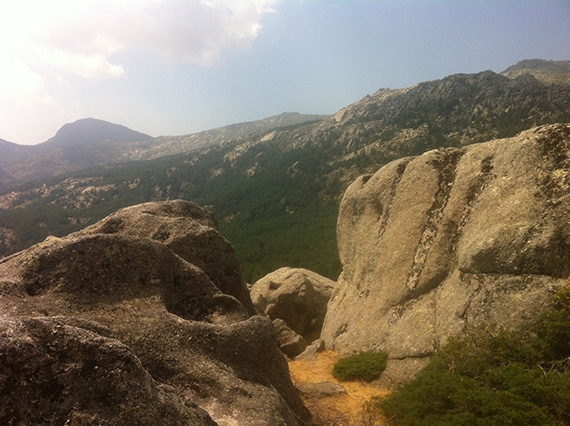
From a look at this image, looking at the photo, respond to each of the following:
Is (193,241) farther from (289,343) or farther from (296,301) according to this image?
(296,301)

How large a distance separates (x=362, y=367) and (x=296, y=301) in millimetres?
9538

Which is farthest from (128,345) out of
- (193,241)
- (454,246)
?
(454,246)

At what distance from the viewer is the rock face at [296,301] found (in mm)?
21484

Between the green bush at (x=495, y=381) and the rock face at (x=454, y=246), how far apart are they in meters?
0.59

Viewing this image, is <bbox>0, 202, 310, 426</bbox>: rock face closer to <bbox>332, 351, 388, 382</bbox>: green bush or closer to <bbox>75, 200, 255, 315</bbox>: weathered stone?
<bbox>75, 200, 255, 315</bbox>: weathered stone

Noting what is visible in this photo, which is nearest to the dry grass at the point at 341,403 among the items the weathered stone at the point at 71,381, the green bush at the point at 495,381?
the green bush at the point at 495,381

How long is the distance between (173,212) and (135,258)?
512 cm

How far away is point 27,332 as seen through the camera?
11.7ft

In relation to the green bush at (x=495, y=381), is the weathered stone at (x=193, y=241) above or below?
above

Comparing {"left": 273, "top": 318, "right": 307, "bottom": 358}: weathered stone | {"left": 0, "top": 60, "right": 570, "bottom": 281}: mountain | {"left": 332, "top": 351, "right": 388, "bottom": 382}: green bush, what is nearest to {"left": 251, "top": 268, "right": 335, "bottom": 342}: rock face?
{"left": 273, "top": 318, "right": 307, "bottom": 358}: weathered stone

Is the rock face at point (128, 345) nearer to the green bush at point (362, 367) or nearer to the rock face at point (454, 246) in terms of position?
the green bush at point (362, 367)

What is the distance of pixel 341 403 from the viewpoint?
10117 millimetres

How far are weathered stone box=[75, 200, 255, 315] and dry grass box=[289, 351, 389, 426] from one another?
3.41 m

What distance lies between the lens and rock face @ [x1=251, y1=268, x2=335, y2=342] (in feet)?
70.5
